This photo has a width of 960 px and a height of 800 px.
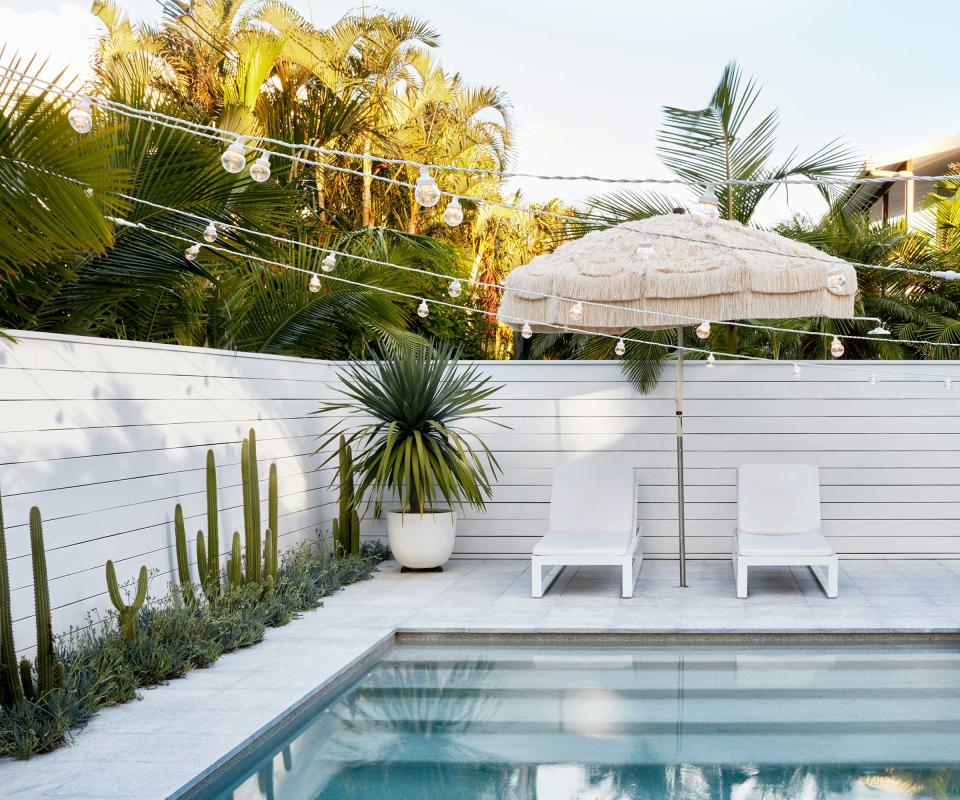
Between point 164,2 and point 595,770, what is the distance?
15561 mm

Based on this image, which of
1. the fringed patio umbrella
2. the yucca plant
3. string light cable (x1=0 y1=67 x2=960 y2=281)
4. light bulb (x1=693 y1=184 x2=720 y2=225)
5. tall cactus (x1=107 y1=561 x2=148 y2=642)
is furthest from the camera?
the yucca plant

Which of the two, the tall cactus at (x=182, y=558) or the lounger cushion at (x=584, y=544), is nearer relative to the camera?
the tall cactus at (x=182, y=558)

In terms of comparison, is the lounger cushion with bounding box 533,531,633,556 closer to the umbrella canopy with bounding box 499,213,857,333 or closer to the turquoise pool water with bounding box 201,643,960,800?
the turquoise pool water with bounding box 201,643,960,800

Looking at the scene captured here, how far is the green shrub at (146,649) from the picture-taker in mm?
4297

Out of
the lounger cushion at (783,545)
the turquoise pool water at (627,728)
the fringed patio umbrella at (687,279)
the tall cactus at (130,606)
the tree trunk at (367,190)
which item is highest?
the tree trunk at (367,190)

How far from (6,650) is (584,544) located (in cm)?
438

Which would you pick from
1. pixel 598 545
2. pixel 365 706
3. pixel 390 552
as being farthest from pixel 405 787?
pixel 390 552

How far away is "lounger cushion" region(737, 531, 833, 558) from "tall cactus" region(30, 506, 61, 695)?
15.6ft

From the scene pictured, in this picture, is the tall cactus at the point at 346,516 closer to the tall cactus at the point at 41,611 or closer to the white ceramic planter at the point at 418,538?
the white ceramic planter at the point at 418,538

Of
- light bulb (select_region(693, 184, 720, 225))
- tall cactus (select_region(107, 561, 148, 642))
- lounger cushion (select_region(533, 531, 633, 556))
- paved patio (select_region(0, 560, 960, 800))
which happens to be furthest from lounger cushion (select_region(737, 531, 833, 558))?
tall cactus (select_region(107, 561, 148, 642))

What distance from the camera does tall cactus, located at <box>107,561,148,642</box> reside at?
5086 millimetres

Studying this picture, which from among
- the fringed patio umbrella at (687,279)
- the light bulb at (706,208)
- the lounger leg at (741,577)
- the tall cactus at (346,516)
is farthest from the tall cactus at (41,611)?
the lounger leg at (741,577)

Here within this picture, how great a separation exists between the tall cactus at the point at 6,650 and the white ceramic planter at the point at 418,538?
442 centimetres

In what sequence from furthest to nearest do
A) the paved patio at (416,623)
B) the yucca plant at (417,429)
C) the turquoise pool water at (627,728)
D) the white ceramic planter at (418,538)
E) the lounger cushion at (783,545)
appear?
the white ceramic planter at (418,538) < the yucca plant at (417,429) < the lounger cushion at (783,545) < the turquoise pool water at (627,728) < the paved patio at (416,623)
